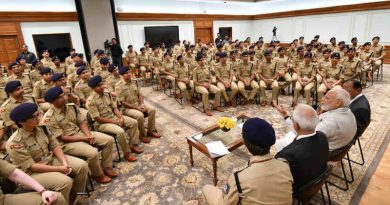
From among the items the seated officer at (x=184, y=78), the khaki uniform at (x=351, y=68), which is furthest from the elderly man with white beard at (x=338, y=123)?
the khaki uniform at (x=351, y=68)

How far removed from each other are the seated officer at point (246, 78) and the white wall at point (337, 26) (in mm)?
8587

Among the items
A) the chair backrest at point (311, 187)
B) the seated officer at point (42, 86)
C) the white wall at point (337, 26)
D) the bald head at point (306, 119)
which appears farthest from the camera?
the white wall at point (337, 26)

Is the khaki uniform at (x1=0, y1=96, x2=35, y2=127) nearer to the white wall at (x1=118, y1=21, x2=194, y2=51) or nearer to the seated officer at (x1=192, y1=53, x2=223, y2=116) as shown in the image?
the seated officer at (x1=192, y1=53, x2=223, y2=116)

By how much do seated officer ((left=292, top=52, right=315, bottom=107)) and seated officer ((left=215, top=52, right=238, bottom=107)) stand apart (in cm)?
141

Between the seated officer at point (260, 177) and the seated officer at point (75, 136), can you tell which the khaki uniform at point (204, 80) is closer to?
the seated officer at point (75, 136)

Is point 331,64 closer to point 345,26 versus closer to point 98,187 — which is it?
point 98,187

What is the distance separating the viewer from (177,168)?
116 inches

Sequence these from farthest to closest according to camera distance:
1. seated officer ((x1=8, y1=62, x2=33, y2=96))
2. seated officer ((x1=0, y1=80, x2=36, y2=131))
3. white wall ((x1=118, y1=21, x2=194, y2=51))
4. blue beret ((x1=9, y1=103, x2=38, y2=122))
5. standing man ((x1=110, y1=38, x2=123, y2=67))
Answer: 1. white wall ((x1=118, y1=21, x2=194, y2=51))
2. standing man ((x1=110, y1=38, x2=123, y2=67))
3. seated officer ((x1=8, y1=62, x2=33, y2=96))
4. seated officer ((x1=0, y1=80, x2=36, y2=131))
5. blue beret ((x1=9, y1=103, x2=38, y2=122))

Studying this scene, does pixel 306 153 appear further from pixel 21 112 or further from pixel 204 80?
pixel 204 80

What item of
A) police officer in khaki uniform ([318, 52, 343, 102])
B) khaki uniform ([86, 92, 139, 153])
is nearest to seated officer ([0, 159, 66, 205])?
khaki uniform ([86, 92, 139, 153])

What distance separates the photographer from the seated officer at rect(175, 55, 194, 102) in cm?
532

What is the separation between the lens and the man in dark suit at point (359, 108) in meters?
2.38

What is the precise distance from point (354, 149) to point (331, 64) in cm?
260

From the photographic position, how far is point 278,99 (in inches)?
218
